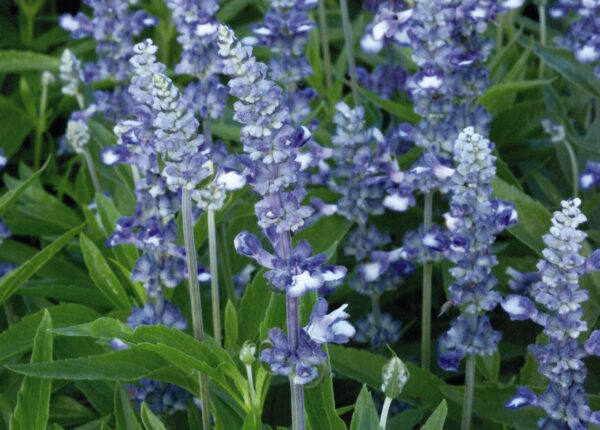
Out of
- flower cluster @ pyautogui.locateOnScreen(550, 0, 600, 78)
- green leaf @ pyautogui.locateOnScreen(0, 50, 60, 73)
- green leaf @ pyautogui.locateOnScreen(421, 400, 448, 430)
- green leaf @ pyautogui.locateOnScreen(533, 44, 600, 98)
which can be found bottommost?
green leaf @ pyautogui.locateOnScreen(421, 400, 448, 430)

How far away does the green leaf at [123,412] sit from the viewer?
9.40 feet

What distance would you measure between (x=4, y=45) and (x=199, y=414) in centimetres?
A: 344

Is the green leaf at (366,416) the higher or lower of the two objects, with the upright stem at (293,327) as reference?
lower

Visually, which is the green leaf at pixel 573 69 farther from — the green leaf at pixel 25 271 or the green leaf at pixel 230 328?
the green leaf at pixel 25 271

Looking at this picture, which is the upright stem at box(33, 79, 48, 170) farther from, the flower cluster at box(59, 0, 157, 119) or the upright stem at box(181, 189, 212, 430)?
the upright stem at box(181, 189, 212, 430)

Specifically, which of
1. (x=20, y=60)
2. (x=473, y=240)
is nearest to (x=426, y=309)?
(x=473, y=240)

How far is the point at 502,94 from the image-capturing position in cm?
399

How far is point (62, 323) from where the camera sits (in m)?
3.32

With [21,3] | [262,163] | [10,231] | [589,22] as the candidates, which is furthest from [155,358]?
[21,3]

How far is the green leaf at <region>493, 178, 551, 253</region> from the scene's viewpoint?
11.0ft

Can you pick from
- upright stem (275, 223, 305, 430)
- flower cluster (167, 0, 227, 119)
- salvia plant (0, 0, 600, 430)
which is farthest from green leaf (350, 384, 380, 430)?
flower cluster (167, 0, 227, 119)

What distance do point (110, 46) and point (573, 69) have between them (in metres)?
1.83

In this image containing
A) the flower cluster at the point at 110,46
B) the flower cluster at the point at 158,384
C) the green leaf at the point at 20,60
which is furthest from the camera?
the green leaf at the point at 20,60

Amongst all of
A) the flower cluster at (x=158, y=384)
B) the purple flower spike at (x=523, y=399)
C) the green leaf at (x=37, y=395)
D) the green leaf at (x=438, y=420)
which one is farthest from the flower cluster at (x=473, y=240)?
the green leaf at (x=37, y=395)
